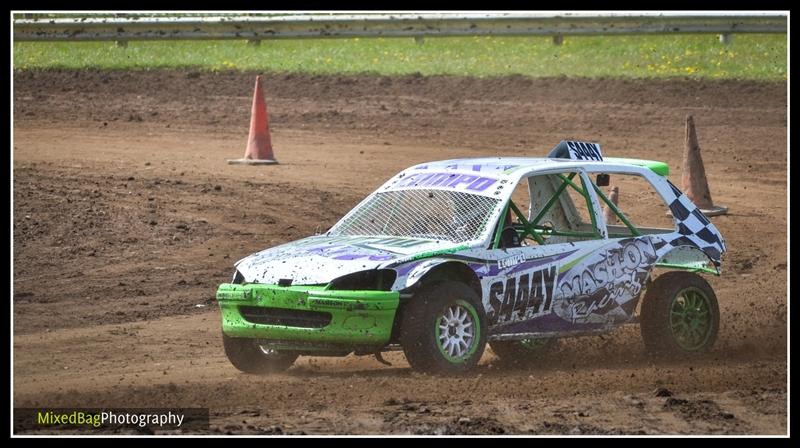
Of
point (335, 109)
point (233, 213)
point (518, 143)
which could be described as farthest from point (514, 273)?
point (335, 109)

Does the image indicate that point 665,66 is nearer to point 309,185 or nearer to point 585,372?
point 309,185

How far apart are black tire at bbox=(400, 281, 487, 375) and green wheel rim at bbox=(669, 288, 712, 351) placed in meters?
1.87

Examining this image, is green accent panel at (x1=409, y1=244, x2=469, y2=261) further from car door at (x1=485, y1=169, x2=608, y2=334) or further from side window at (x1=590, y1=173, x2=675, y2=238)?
side window at (x1=590, y1=173, x2=675, y2=238)

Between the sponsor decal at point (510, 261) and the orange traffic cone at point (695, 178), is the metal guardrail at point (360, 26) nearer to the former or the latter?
the orange traffic cone at point (695, 178)

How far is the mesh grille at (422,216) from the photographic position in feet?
34.1

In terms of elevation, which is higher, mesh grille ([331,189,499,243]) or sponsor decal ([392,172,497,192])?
Result: sponsor decal ([392,172,497,192])

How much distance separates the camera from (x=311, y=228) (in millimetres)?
15516

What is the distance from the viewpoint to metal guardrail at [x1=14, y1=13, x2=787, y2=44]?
24078 millimetres

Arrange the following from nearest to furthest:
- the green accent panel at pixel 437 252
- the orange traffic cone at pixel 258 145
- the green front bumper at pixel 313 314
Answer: the green front bumper at pixel 313 314
the green accent panel at pixel 437 252
the orange traffic cone at pixel 258 145

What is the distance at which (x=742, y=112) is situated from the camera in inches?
882

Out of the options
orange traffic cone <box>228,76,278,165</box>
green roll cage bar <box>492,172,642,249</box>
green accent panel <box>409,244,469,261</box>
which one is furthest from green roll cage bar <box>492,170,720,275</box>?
orange traffic cone <box>228,76,278,165</box>

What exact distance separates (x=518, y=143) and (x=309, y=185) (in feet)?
13.1
